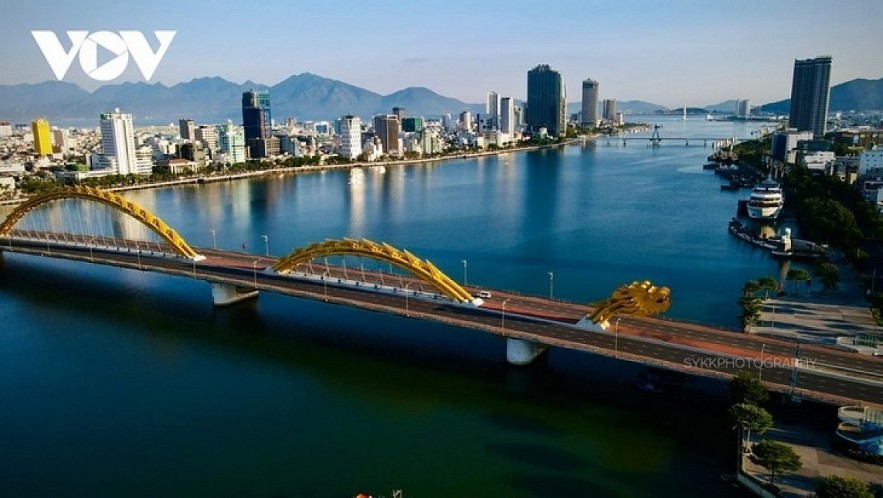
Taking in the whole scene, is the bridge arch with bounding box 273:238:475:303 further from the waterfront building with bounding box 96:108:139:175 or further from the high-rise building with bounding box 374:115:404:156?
the high-rise building with bounding box 374:115:404:156

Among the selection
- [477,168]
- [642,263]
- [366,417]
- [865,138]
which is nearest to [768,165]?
[865,138]

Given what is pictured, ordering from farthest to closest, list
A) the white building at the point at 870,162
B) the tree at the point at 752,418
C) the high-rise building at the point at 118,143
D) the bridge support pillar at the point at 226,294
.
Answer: the high-rise building at the point at 118,143 → the white building at the point at 870,162 → the bridge support pillar at the point at 226,294 → the tree at the point at 752,418

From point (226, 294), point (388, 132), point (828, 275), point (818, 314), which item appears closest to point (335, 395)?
point (226, 294)

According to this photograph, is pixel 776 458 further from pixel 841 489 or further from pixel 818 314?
pixel 818 314

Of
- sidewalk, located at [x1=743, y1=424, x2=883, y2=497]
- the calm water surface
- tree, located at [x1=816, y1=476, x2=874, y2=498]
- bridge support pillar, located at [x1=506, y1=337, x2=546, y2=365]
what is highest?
tree, located at [x1=816, y1=476, x2=874, y2=498]

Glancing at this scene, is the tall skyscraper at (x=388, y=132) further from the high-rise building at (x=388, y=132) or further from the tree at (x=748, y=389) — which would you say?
the tree at (x=748, y=389)

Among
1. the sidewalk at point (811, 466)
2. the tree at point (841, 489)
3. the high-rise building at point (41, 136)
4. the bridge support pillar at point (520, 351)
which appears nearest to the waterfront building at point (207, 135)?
the high-rise building at point (41, 136)

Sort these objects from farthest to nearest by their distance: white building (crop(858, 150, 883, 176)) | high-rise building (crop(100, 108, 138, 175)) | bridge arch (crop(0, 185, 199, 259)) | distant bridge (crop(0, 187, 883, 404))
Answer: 1. high-rise building (crop(100, 108, 138, 175))
2. white building (crop(858, 150, 883, 176))
3. bridge arch (crop(0, 185, 199, 259))
4. distant bridge (crop(0, 187, 883, 404))
